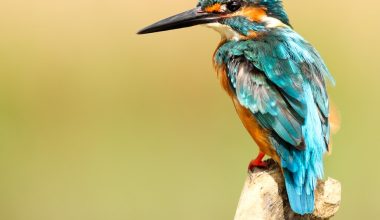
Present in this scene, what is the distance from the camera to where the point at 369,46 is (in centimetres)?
696

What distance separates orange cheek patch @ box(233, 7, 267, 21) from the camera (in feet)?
15.4

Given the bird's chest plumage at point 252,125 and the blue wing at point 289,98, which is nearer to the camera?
the blue wing at point 289,98

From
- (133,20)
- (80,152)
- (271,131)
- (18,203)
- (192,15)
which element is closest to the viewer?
(271,131)

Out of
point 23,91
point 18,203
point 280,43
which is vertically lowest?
point 18,203

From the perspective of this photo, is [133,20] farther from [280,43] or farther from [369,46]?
[280,43]

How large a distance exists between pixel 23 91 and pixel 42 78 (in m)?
0.35

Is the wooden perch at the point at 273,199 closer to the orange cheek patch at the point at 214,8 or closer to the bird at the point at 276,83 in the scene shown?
the bird at the point at 276,83

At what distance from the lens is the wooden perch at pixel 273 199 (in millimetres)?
3637

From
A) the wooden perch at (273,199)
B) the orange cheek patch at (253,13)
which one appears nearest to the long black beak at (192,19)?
the orange cheek patch at (253,13)

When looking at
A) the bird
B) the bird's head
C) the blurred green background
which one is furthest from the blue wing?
the blurred green background

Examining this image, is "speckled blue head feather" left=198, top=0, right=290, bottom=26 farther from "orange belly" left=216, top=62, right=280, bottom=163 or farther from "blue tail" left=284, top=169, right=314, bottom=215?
"blue tail" left=284, top=169, right=314, bottom=215

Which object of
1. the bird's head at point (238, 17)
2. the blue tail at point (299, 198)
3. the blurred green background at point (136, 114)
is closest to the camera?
the blue tail at point (299, 198)

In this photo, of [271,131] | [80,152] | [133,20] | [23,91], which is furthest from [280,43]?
[133,20]

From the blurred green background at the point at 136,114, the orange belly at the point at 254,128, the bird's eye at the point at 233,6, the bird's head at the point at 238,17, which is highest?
→ the bird's eye at the point at 233,6
